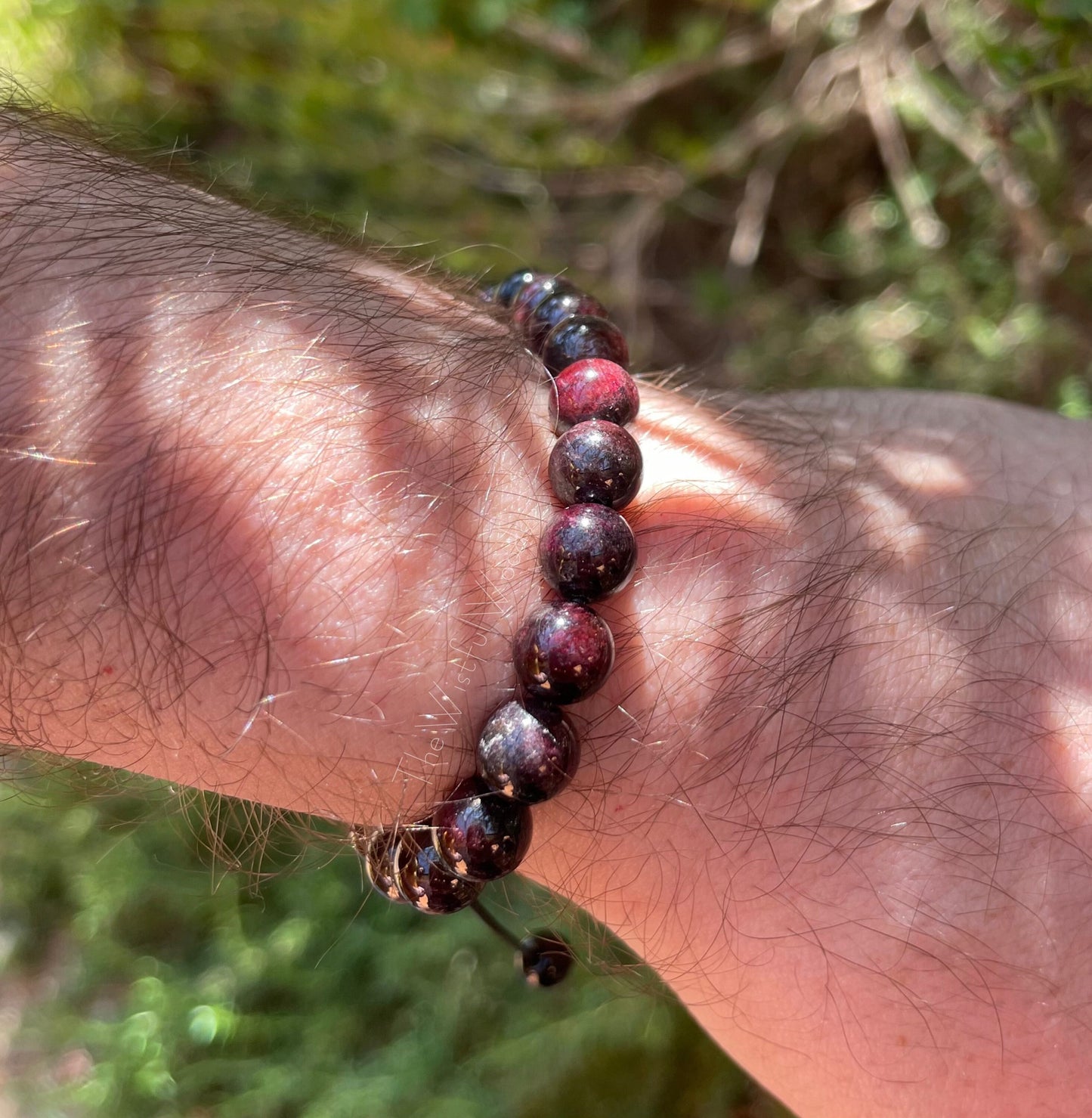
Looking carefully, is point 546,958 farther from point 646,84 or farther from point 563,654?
point 646,84

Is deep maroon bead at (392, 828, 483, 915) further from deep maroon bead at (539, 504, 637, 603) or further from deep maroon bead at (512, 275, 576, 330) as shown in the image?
deep maroon bead at (512, 275, 576, 330)

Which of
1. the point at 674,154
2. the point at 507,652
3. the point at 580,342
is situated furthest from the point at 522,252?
the point at 507,652

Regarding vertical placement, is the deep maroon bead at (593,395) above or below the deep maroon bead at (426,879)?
above

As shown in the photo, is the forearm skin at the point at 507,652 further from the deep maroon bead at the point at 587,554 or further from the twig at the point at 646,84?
the twig at the point at 646,84

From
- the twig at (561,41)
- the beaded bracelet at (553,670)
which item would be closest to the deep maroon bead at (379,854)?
the beaded bracelet at (553,670)

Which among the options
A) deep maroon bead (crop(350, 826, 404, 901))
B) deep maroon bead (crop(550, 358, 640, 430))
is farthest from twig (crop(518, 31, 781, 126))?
deep maroon bead (crop(350, 826, 404, 901))

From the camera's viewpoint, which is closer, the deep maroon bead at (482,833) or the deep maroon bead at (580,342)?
the deep maroon bead at (482,833)
